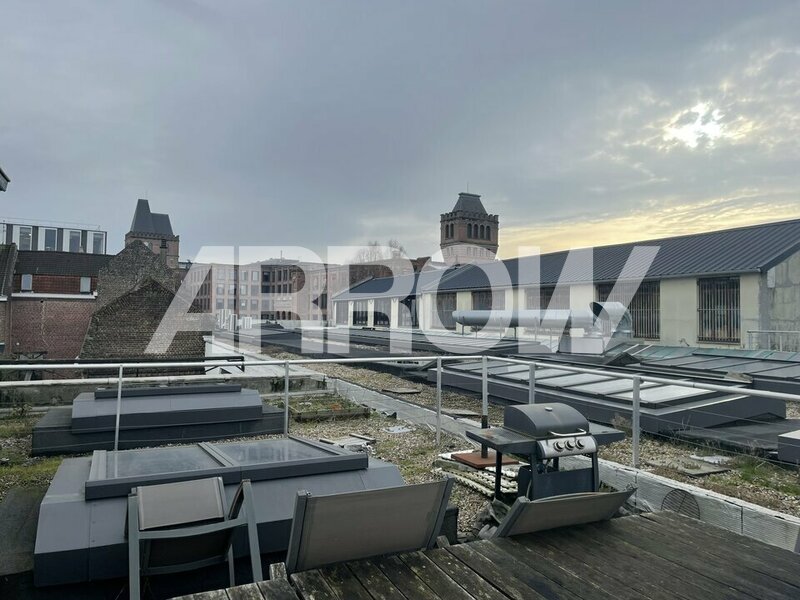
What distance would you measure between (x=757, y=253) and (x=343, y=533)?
2512 centimetres

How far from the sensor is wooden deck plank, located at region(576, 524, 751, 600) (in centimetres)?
231

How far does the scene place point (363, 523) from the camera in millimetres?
2473

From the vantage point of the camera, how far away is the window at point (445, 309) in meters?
38.4

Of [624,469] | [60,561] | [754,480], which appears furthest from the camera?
[754,480]

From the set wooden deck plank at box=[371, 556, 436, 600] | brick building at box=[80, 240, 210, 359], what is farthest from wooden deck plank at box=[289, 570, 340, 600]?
brick building at box=[80, 240, 210, 359]

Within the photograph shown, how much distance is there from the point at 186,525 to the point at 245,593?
2.95 ft

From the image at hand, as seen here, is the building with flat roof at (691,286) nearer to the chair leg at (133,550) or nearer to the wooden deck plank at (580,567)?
the wooden deck plank at (580,567)

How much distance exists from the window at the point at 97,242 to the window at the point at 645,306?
6760 centimetres

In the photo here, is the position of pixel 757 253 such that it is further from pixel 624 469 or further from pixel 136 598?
pixel 136 598

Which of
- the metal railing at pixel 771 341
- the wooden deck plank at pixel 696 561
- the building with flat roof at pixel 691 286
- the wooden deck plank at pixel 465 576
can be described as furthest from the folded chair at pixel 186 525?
the building with flat roof at pixel 691 286

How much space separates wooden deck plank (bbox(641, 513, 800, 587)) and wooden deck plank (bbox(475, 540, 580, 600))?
1001 mm

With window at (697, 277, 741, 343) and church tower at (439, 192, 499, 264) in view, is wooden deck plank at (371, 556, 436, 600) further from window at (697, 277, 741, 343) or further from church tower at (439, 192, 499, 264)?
church tower at (439, 192, 499, 264)

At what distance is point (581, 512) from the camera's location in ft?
9.61

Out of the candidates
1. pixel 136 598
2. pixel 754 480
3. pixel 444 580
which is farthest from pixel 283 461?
pixel 754 480
